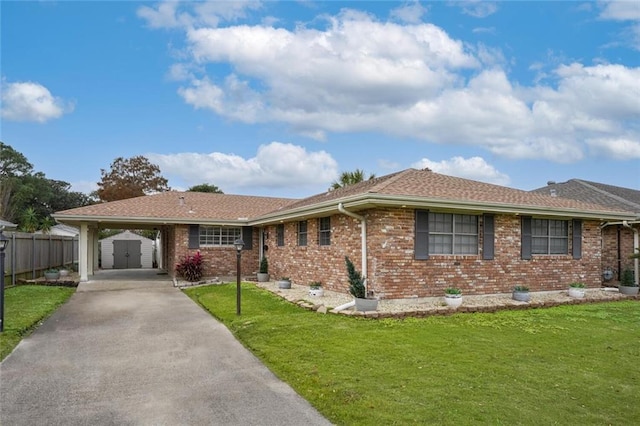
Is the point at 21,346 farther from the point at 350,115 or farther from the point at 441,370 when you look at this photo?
the point at 350,115

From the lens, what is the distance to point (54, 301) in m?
12.2

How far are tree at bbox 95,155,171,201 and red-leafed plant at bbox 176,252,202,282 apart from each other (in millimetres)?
25426

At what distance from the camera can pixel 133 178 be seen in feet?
140

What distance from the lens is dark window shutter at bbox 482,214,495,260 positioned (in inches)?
478

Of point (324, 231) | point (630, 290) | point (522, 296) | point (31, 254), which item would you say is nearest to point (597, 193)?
point (630, 290)

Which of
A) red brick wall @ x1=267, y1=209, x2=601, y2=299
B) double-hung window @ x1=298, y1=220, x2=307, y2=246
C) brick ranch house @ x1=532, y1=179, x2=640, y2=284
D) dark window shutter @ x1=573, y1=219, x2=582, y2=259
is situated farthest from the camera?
brick ranch house @ x1=532, y1=179, x2=640, y2=284

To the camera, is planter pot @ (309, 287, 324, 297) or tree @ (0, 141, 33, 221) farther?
tree @ (0, 141, 33, 221)

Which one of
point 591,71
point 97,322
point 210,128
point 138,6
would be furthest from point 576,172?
point 97,322

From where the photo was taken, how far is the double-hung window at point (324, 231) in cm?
1353

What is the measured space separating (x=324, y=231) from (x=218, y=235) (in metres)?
6.85

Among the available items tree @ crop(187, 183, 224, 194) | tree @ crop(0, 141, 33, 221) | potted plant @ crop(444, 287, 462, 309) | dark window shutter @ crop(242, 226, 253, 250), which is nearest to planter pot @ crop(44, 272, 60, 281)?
dark window shutter @ crop(242, 226, 253, 250)

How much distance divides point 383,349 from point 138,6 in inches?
441

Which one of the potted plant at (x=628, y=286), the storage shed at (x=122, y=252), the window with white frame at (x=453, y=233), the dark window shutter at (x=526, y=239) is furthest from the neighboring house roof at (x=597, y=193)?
the storage shed at (x=122, y=252)

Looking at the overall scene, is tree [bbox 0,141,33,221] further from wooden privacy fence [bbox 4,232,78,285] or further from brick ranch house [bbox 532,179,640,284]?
brick ranch house [bbox 532,179,640,284]
